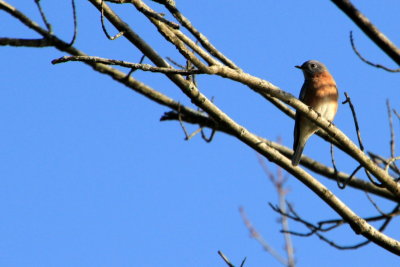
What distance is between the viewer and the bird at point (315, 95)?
681cm

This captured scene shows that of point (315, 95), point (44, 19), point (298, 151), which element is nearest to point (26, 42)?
point (44, 19)

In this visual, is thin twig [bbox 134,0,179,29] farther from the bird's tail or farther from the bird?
the bird

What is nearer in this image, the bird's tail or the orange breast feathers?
the bird's tail

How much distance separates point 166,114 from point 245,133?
134cm

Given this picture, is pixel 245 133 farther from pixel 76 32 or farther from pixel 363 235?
pixel 76 32

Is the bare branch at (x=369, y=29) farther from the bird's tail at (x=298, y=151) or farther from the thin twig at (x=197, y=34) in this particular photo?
the bird's tail at (x=298, y=151)

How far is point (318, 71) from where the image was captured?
306 inches

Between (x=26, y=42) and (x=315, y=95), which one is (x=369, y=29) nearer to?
(x=26, y=42)

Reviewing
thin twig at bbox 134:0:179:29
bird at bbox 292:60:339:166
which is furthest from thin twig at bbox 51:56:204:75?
bird at bbox 292:60:339:166

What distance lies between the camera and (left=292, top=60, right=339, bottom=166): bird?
6.81 meters

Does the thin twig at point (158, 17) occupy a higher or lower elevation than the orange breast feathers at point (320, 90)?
lower

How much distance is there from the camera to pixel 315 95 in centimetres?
733

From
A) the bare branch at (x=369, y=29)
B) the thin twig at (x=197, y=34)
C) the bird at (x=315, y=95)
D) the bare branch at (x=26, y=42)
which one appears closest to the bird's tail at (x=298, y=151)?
the bird at (x=315, y=95)

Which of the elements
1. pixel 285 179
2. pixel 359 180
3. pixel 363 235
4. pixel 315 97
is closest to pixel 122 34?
pixel 363 235
